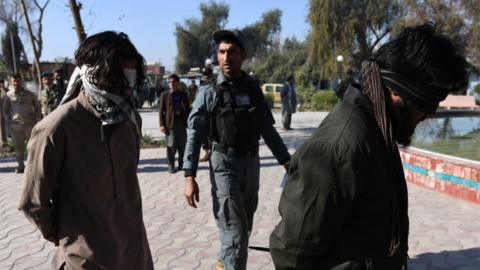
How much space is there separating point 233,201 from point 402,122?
77.8 inches

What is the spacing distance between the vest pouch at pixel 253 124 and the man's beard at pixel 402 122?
1.97 m

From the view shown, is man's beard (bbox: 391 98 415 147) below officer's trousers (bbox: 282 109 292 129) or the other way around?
the other way around

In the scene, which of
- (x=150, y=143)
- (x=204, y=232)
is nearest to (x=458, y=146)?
(x=204, y=232)

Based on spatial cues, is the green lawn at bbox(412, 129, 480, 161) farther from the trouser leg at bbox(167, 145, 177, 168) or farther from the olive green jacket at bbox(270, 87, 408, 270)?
the olive green jacket at bbox(270, 87, 408, 270)

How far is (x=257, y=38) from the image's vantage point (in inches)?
2270

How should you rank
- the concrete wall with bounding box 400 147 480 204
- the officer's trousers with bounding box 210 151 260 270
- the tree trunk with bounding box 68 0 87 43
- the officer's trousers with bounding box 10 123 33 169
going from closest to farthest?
the officer's trousers with bounding box 210 151 260 270 → the concrete wall with bounding box 400 147 480 204 → the officer's trousers with bounding box 10 123 33 169 → the tree trunk with bounding box 68 0 87 43

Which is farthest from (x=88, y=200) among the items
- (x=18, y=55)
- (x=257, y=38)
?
(x=257, y=38)

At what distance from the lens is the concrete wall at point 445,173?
5648 millimetres

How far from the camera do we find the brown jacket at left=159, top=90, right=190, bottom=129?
7.94 m

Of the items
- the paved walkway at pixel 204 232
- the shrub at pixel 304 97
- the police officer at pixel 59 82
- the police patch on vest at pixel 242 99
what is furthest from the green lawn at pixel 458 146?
the shrub at pixel 304 97

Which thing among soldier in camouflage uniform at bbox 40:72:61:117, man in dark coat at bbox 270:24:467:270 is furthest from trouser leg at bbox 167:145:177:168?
man in dark coat at bbox 270:24:467:270

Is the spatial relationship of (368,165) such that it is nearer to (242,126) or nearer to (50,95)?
(242,126)

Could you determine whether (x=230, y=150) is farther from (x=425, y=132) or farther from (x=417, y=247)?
(x=425, y=132)

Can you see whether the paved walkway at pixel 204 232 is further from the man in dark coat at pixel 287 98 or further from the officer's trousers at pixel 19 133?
the man in dark coat at pixel 287 98
